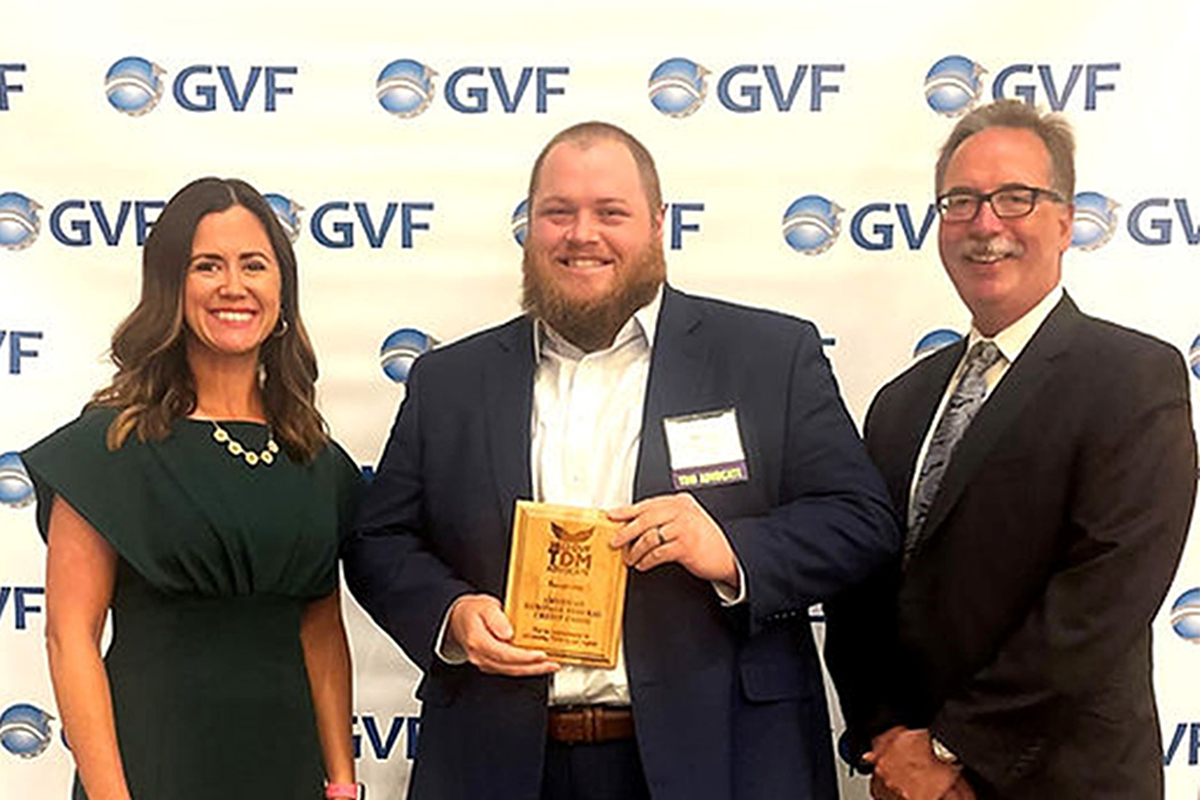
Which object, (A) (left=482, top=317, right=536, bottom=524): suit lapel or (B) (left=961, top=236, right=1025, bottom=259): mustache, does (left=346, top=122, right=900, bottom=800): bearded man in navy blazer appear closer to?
(A) (left=482, top=317, right=536, bottom=524): suit lapel

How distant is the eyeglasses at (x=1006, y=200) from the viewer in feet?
→ 6.07

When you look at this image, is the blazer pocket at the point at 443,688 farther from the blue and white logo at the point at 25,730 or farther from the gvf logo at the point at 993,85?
the gvf logo at the point at 993,85

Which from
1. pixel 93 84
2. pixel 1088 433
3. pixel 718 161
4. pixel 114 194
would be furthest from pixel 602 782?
pixel 93 84

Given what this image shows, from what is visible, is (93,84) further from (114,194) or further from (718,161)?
(718,161)

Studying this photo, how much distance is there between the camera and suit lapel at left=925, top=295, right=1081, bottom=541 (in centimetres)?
178

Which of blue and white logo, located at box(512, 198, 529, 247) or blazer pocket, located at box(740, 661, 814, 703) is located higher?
blue and white logo, located at box(512, 198, 529, 247)

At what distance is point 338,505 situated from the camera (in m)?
2.01

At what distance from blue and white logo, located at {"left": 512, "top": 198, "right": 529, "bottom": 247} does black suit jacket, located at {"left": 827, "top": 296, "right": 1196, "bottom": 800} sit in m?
1.16

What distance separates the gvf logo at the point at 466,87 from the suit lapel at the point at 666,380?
0.80 meters

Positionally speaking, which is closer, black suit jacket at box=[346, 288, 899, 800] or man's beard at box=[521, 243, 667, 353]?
black suit jacket at box=[346, 288, 899, 800]

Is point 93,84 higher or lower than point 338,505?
higher

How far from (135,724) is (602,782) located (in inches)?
30.4

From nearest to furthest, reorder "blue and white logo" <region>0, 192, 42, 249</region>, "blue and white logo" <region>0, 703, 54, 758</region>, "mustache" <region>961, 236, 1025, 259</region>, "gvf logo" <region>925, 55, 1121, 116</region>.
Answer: "mustache" <region>961, 236, 1025, 259</region>, "gvf logo" <region>925, 55, 1121, 116</region>, "blue and white logo" <region>0, 192, 42, 249</region>, "blue and white logo" <region>0, 703, 54, 758</region>

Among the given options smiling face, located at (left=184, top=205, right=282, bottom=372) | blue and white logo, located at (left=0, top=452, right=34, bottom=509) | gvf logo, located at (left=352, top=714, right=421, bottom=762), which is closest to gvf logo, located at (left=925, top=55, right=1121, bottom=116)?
smiling face, located at (left=184, top=205, right=282, bottom=372)
